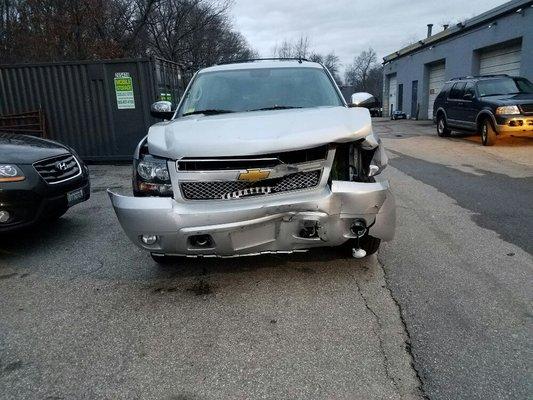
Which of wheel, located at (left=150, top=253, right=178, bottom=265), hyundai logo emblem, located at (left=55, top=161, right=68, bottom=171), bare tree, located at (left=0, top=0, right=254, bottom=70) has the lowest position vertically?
wheel, located at (left=150, top=253, right=178, bottom=265)

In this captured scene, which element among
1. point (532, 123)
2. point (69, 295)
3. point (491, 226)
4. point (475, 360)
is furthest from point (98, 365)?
point (532, 123)

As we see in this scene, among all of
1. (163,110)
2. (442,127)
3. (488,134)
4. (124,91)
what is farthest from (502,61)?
(163,110)

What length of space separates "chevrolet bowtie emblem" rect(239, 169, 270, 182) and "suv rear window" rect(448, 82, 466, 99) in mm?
12673

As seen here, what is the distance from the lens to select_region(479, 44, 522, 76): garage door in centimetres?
1712

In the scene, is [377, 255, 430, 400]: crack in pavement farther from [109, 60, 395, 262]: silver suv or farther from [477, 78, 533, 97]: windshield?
[477, 78, 533, 97]: windshield

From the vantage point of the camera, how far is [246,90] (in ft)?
14.7

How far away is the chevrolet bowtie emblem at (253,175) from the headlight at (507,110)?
10.6m

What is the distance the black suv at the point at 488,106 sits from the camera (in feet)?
36.7

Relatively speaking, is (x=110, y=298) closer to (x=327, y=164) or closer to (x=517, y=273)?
(x=327, y=164)

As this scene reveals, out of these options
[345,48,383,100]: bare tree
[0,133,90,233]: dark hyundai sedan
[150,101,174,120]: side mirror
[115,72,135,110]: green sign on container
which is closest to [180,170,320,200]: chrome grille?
[150,101,174,120]: side mirror

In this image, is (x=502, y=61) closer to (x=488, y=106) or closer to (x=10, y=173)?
(x=488, y=106)

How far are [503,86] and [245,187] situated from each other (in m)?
12.5

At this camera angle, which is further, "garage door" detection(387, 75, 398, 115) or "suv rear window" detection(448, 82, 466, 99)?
"garage door" detection(387, 75, 398, 115)

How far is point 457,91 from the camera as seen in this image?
14.0 meters
